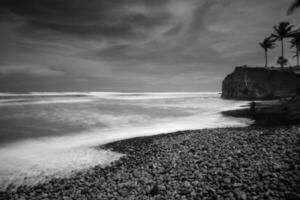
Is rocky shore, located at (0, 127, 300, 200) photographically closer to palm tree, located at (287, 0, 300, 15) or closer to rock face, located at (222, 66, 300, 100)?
palm tree, located at (287, 0, 300, 15)

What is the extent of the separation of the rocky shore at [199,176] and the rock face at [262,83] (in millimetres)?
40245

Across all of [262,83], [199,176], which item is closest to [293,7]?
[199,176]

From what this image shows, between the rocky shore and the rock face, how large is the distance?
40245 mm

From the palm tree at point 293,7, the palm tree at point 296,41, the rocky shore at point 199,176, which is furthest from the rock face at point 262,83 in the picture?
the rocky shore at point 199,176

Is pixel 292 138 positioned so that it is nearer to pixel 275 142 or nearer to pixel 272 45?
pixel 275 142

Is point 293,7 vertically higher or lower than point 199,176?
higher

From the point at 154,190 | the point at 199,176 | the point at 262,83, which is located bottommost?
the point at 154,190

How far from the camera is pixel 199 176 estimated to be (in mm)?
4902

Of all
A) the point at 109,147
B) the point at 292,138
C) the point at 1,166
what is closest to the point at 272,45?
the point at 292,138

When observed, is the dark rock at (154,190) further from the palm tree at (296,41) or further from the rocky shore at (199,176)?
the palm tree at (296,41)

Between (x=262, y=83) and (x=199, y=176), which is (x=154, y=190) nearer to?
(x=199, y=176)

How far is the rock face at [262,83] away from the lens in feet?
127

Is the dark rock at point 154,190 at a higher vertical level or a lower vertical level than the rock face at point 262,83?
lower

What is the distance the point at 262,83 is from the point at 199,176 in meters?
48.0
